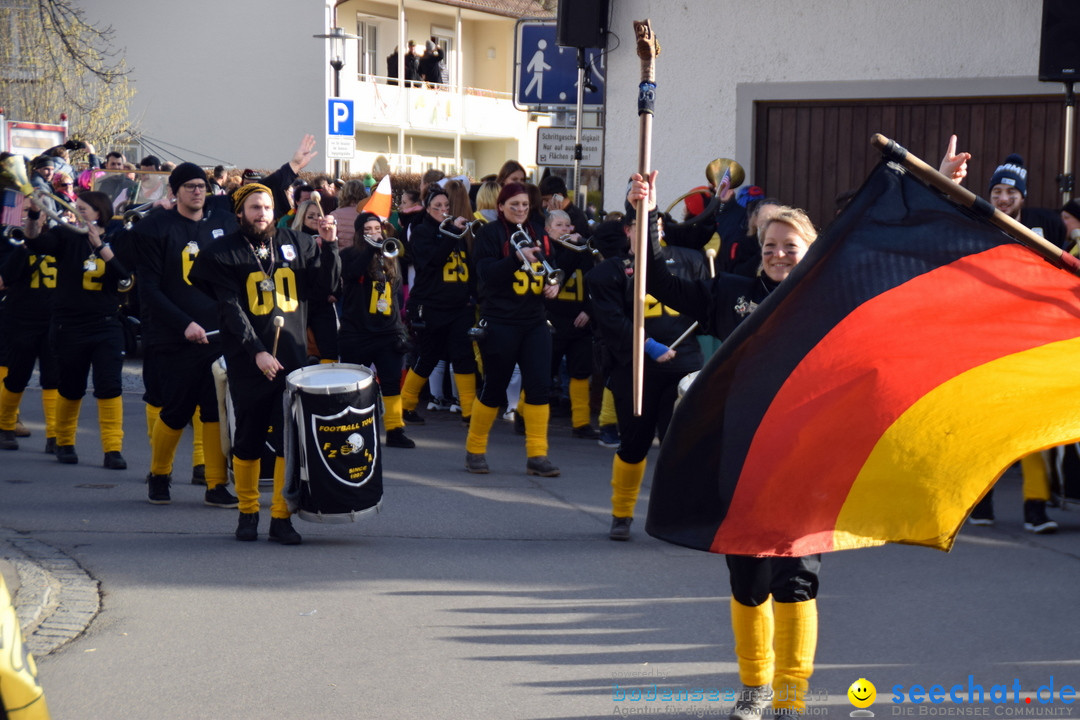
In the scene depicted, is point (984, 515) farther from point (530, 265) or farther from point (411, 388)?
point (411, 388)

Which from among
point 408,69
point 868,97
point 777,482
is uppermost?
point 408,69

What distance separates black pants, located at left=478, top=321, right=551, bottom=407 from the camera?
9.33m

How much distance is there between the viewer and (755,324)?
4191 mm

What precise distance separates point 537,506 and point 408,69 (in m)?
34.6

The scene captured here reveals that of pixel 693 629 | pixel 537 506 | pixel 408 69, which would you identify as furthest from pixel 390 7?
pixel 693 629

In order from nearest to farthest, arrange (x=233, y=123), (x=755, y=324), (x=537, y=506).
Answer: (x=755, y=324) → (x=537, y=506) → (x=233, y=123)

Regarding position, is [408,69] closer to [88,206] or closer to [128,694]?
[88,206]

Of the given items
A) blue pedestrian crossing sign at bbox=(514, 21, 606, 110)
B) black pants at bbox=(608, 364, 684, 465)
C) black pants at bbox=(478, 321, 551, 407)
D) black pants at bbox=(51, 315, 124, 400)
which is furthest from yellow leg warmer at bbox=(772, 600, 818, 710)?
blue pedestrian crossing sign at bbox=(514, 21, 606, 110)

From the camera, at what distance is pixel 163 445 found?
8344 millimetres

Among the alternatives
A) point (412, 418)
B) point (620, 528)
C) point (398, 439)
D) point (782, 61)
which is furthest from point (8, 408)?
point (782, 61)

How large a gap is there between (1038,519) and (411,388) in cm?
568

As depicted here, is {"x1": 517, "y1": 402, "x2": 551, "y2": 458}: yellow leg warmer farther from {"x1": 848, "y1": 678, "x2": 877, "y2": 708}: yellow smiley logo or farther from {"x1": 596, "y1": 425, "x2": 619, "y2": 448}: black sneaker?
{"x1": 848, "y1": 678, "x2": 877, "y2": 708}: yellow smiley logo

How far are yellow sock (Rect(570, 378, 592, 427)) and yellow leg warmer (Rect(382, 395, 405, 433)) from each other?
158cm

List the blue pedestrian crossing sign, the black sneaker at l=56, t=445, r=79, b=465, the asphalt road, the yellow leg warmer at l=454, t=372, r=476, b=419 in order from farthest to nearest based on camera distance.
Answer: the blue pedestrian crossing sign, the yellow leg warmer at l=454, t=372, r=476, b=419, the black sneaker at l=56, t=445, r=79, b=465, the asphalt road
